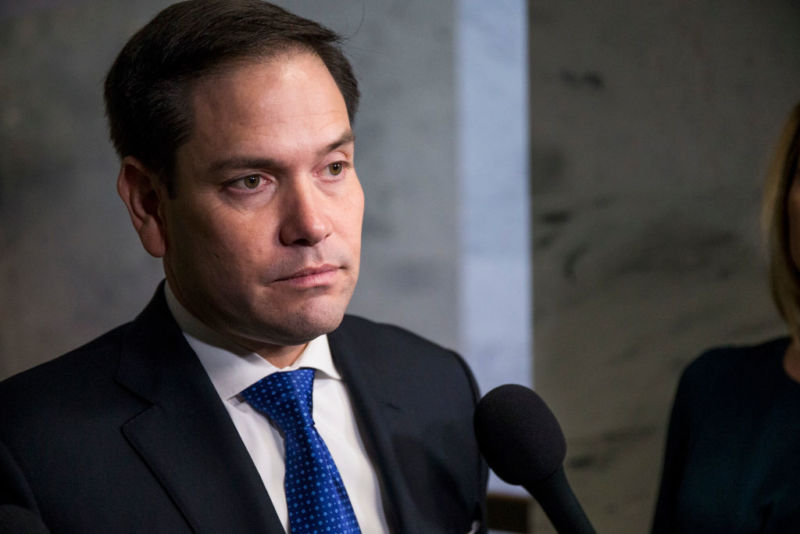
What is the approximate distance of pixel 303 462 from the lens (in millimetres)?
1329

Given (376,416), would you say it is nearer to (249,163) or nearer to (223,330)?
(223,330)

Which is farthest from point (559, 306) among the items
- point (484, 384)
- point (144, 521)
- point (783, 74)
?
point (144, 521)

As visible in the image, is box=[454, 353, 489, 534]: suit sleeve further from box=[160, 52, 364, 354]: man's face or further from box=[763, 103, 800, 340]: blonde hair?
box=[763, 103, 800, 340]: blonde hair

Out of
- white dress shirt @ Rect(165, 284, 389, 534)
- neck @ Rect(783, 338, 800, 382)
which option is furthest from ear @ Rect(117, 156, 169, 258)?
neck @ Rect(783, 338, 800, 382)

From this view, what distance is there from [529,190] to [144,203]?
1.59 m

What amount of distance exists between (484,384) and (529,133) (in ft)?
2.75

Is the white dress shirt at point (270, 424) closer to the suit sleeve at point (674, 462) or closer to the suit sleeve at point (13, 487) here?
the suit sleeve at point (13, 487)

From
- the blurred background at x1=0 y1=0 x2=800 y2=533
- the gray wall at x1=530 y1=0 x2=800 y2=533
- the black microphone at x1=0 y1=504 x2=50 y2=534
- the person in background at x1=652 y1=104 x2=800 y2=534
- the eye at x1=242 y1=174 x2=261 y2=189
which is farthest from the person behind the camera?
the gray wall at x1=530 y1=0 x2=800 y2=533

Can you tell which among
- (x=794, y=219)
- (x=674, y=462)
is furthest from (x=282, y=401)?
(x=794, y=219)

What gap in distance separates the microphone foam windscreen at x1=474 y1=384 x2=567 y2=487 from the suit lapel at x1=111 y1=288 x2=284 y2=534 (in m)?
0.36

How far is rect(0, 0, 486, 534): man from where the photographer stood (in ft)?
4.03

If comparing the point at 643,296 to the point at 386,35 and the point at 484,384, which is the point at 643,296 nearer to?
the point at 484,384

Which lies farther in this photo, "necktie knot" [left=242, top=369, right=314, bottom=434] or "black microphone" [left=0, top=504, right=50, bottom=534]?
"necktie knot" [left=242, top=369, right=314, bottom=434]

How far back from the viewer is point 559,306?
2.80 meters
